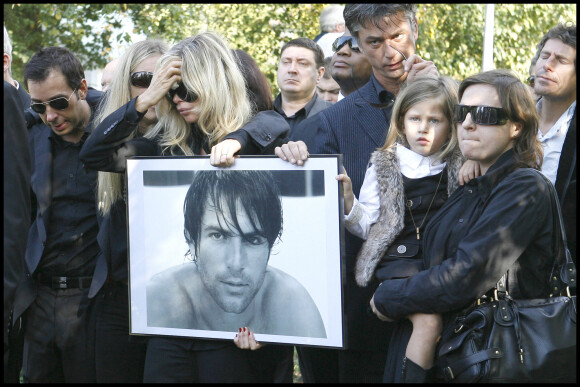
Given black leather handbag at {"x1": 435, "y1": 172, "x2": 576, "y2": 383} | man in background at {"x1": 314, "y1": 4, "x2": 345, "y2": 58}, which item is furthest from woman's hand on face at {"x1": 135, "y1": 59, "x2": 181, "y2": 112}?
man in background at {"x1": 314, "y1": 4, "x2": 345, "y2": 58}

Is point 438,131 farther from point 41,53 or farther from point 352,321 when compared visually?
point 41,53

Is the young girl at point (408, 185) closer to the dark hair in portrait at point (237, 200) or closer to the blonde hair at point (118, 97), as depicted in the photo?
the dark hair in portrait at point (237, 200)

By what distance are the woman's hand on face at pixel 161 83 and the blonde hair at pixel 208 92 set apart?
0.03 m

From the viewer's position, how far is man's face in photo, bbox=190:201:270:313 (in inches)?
138

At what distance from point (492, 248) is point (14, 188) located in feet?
6.29

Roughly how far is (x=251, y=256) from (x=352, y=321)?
0.75 meters

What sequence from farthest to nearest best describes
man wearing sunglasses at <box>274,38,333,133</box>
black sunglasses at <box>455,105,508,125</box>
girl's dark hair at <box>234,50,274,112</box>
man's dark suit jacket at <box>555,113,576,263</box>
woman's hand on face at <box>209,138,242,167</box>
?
man wearing sunglasses at <box>274,38,333,133</box>
girl's dark hair at <box>234,50,274,112</box>
man's dark suit jacket at <box>555,113,576,263</box>
woman's hand on face at <box>209,138,242,167</box>
black sunglasses at <box>455,105,508,125</box>

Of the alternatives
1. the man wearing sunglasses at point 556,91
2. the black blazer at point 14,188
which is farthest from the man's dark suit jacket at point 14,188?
the man wearing sunglasses at point 556,91

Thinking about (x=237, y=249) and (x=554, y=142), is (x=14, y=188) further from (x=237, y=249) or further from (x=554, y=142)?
(x=554, y=142)

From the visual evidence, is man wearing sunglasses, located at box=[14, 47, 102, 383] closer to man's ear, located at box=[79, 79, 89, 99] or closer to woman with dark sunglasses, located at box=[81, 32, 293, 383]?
man's ear, located at box=[79, 79, 89, 99]

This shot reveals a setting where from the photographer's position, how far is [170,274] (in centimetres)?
367

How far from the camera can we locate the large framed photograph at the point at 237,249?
338 cm

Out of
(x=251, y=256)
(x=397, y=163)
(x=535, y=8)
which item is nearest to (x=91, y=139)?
(x=251, y=256)

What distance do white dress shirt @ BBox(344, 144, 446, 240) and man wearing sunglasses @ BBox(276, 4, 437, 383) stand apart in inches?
11.1
